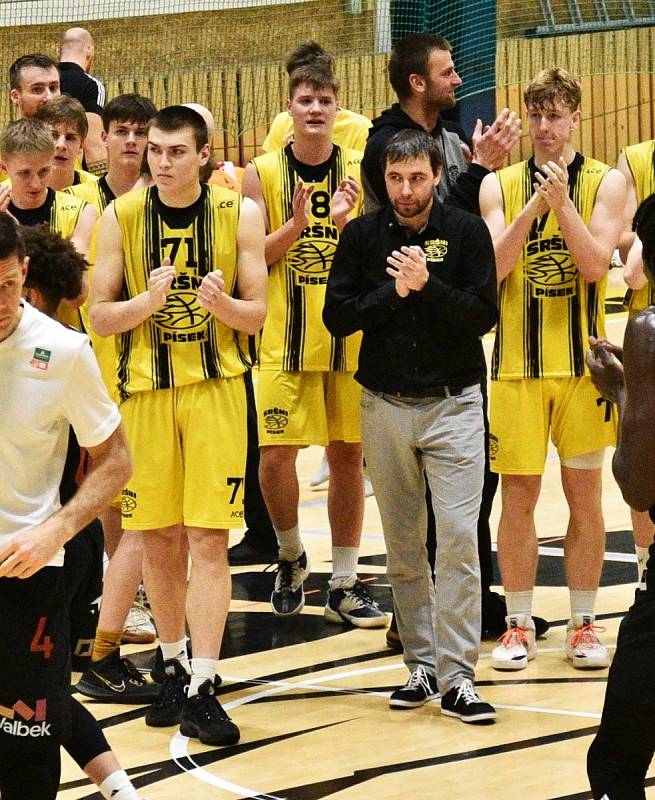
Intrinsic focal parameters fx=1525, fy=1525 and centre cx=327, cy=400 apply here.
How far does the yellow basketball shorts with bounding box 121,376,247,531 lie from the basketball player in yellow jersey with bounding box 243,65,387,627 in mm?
1113

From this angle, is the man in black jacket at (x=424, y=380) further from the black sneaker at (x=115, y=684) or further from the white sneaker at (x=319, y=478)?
the white sneaker at (x=319, y=478)

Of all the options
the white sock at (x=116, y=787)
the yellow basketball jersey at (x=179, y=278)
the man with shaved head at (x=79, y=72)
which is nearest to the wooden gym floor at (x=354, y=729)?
the white sock at (x=116, y=787)

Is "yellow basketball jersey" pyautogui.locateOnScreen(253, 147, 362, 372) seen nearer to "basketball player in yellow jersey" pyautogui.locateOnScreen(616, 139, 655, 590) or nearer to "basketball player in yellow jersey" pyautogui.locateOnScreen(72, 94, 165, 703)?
"basketball player in yellow jersey" pyautogui.locateOnScreen(72, 94, 165, 703)

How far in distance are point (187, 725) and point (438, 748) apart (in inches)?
35.0

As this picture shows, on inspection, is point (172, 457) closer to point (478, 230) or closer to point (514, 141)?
point (478, 230)

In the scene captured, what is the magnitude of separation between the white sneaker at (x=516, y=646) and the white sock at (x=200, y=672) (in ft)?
3.96

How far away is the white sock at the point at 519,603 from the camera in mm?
6082

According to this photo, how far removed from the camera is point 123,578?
591 cm

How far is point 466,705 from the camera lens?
5332mm

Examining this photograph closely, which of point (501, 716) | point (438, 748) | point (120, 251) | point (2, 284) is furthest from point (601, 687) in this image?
point (2, 284)

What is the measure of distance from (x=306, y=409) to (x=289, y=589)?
857mm

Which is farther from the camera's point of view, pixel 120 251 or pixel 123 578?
pixel 123 578

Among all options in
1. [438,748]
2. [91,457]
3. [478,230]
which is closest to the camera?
[91,457]

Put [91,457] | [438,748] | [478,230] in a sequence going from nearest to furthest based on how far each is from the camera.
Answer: [91,457] < [438,748] < [478,230]
